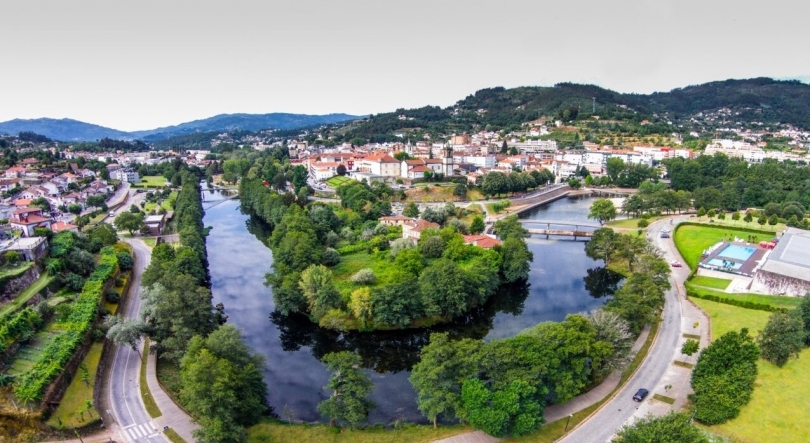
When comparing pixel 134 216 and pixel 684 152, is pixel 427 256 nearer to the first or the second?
pixel 134 216

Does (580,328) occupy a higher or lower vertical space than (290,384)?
higher

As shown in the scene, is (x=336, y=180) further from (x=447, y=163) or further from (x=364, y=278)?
(x=364, y=278)

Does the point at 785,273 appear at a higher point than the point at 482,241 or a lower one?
lower

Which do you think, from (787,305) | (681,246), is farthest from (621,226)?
(787,305)

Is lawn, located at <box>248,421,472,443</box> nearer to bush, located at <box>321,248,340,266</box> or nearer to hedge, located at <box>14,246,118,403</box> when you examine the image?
hedge, located at <box>14,246,118,403</box>

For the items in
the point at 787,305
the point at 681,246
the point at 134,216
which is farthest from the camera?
the point at 134,216

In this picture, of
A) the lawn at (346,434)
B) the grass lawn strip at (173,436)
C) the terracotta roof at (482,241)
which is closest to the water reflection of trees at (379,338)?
the lawn at (346,434)

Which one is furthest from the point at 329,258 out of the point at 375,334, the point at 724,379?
the point at 724,379
